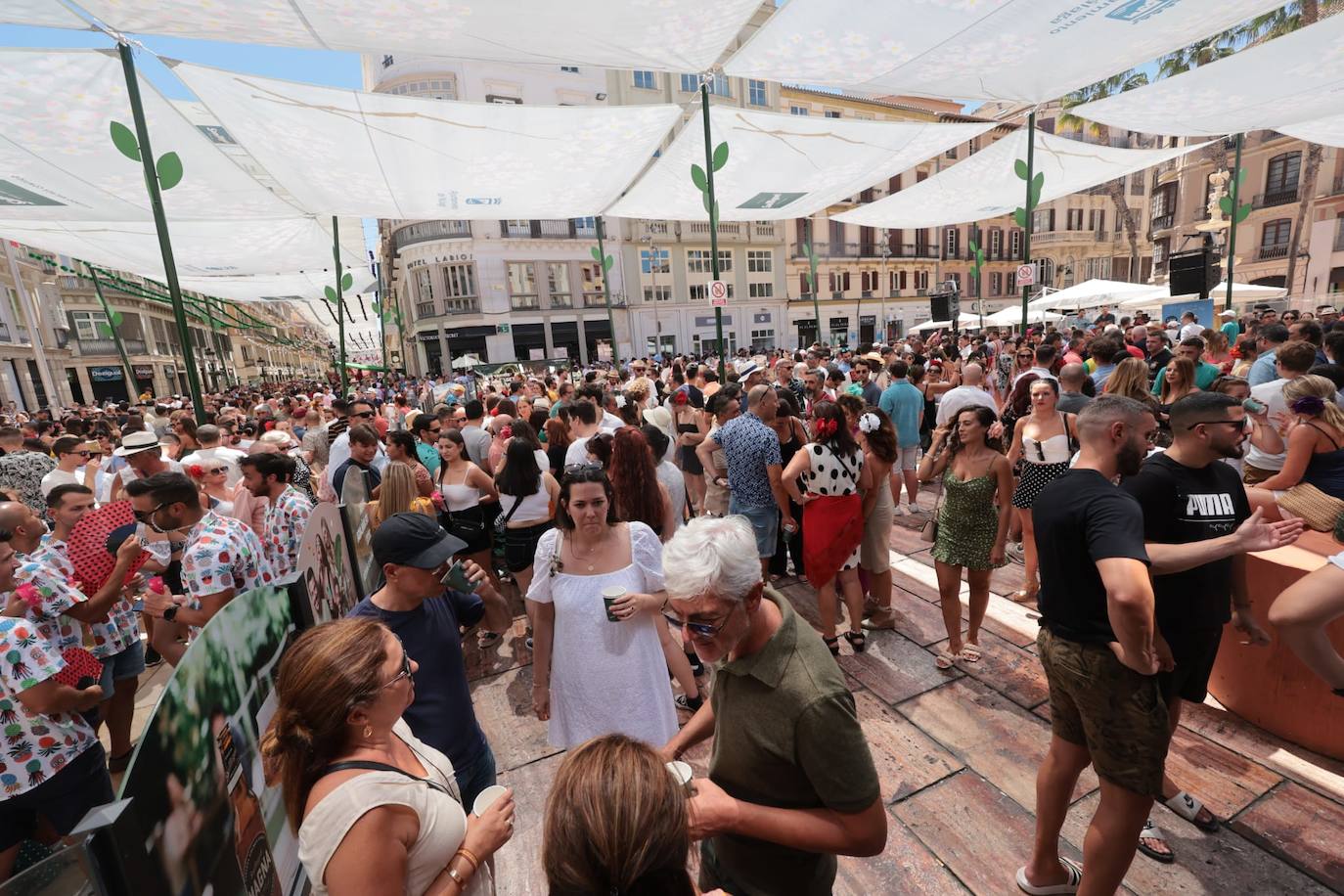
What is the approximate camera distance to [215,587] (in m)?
2.57

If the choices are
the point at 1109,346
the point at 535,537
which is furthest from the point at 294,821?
the point at 1109,346

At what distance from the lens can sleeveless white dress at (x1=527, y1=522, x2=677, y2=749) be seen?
243 cm

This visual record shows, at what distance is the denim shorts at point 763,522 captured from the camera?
4250mm

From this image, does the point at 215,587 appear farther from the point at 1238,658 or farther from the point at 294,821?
the point at 1238,658

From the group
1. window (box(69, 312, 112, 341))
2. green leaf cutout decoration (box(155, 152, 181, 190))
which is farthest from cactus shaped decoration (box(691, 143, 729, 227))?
window (box(69, 312, 112, 341))

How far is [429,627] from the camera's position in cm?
216

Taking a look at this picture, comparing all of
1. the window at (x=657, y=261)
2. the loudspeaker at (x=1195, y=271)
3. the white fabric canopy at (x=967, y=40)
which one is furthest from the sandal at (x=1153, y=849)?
the window at (x=657, y=261)

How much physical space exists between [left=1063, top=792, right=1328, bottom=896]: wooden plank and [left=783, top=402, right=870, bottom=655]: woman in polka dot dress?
168 cm

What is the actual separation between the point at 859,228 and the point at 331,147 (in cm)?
3794

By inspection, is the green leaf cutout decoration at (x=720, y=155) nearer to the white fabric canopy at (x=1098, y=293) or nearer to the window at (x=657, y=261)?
the white fabric canopy at (x=1098, y=293)

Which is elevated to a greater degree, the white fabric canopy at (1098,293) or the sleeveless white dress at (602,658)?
the white fabric canopy at (1098,293)

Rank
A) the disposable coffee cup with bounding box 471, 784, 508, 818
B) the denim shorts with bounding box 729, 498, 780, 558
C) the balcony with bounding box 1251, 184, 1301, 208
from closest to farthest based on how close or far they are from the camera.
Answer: the disposable coffee cup with bounding box 471, 784, 508, 818 → the denim shorts with bounding box 729, 498, 780, 558 → the balcony with bounding box 1251, 184, 1301, 208

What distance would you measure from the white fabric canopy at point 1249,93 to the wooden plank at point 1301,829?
7395mm

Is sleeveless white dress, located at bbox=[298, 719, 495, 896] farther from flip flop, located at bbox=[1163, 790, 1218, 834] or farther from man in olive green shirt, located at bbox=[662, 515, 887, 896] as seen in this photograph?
flip flop, located at bbox=[1163, 790, 1218, 834]
